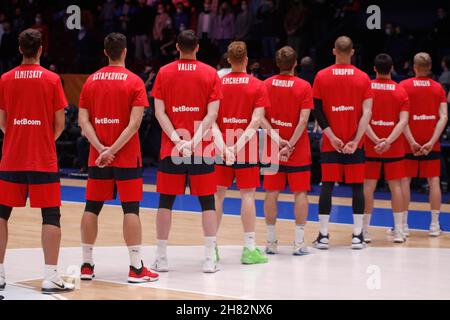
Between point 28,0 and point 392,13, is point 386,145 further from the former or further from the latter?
point 28,0

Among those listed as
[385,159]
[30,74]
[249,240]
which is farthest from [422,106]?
[30,74]

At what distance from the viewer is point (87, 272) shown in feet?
23.3

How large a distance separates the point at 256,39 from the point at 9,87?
12.3 metres

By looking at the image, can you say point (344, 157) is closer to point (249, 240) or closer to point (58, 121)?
point (249, 240)

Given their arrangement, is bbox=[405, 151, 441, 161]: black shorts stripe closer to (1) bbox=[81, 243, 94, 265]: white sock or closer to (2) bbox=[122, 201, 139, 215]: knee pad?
(2) bbox=[122, 201, 139, 215]: knee pad

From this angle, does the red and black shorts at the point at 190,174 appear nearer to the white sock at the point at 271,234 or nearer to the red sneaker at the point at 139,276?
the red sneaker at the point at 139,276

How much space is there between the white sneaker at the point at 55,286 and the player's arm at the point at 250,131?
2.19m

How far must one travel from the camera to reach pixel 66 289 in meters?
6.54

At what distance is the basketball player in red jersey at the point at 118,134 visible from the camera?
6910 millimetres

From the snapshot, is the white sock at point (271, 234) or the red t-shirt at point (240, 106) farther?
the white sock at point (271, 234)

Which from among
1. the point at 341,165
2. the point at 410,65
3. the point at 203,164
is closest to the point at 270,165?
the point at 341,165

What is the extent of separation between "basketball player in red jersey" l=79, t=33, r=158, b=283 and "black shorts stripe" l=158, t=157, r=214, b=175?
40 centimetres

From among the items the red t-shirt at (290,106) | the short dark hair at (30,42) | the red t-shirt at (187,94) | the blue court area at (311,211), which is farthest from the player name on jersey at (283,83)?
the blue court area at (311,211)

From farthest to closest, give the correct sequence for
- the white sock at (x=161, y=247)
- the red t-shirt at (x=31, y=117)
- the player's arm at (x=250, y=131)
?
the player's arm at (x=250, y=131) → the white sock at (x=161, y=247) → the red t-shirt at (x=31, y=117)
